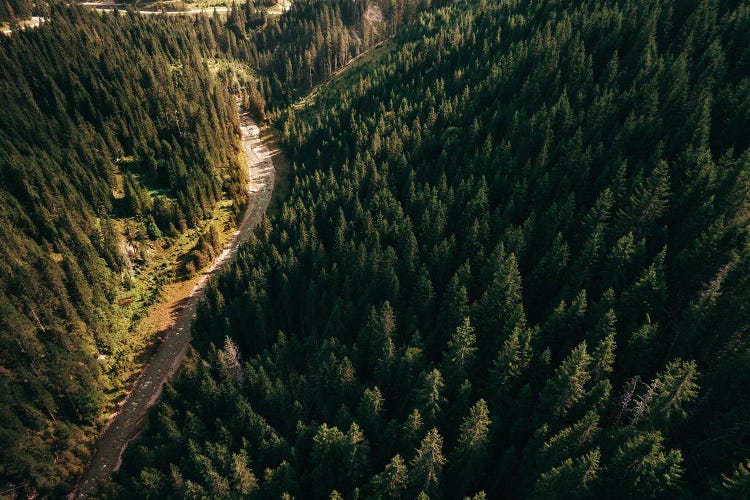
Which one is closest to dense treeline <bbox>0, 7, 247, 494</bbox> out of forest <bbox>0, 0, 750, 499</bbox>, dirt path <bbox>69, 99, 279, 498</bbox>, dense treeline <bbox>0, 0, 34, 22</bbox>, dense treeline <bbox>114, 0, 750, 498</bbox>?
forest <bbox>0, 0, 750, 499</bbox>

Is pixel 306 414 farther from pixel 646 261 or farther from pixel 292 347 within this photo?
pixel 646 261

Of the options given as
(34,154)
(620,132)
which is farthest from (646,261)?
(34,154)

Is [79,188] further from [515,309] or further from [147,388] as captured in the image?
[515,309]

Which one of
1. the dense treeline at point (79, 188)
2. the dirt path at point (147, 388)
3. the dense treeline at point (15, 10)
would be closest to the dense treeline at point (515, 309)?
the dirt path at point (147, 388)

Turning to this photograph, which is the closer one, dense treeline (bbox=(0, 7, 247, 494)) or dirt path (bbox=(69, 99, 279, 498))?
dirt path (bbox=(69, 99, 279, 498))

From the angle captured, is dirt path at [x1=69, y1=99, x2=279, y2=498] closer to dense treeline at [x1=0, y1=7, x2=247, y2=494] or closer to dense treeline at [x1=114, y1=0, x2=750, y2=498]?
dense treeline at [x1=0, y1=7, x2=247, y2=494]
